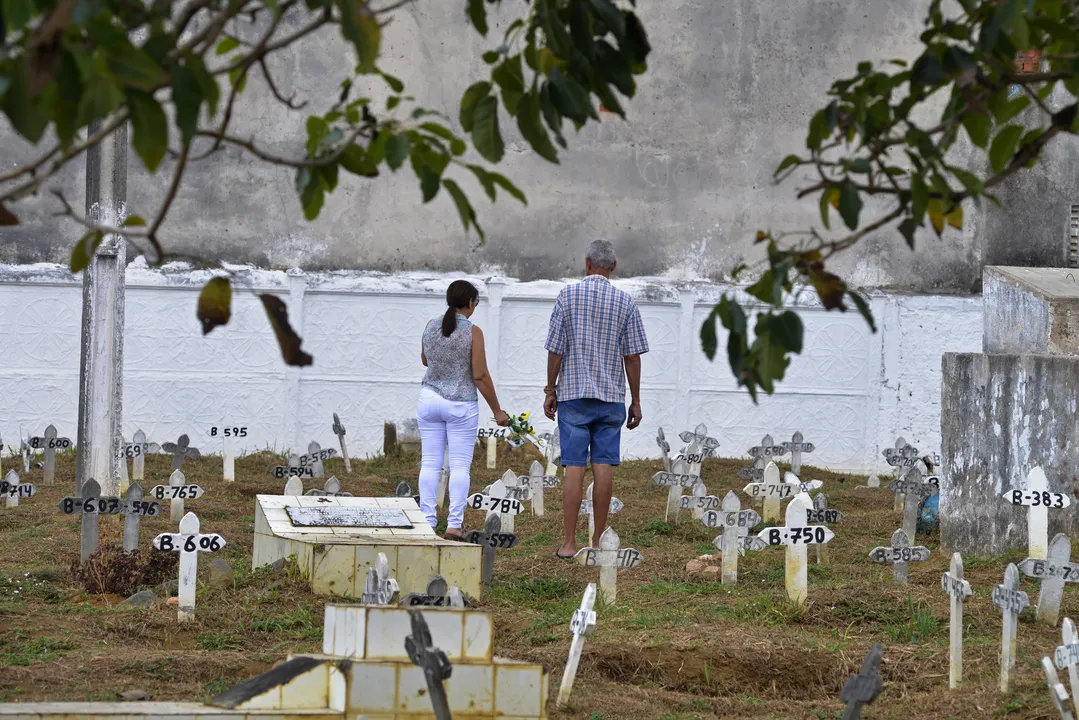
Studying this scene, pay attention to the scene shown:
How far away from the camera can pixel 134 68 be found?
7.78 ft

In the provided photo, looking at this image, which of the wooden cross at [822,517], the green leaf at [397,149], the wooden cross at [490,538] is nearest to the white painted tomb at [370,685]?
the green leaf at [397,149]

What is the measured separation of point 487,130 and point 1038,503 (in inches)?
205

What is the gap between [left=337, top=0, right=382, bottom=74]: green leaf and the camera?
2.53m

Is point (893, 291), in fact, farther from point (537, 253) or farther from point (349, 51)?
point (349, 51)

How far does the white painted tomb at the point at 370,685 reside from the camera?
3.88 m

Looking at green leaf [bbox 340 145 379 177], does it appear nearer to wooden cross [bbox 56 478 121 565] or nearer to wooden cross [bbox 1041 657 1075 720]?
wooden cross [bbox 1041 657 1075 720]

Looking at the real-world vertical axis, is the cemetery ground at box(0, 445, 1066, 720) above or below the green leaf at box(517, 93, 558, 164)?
below

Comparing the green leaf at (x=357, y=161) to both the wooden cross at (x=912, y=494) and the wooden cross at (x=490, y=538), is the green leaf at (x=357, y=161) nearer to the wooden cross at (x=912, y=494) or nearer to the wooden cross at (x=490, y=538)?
the wooden cross at (x=490, y=538)

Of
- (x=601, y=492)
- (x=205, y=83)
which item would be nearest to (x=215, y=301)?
(x=205, y=83)

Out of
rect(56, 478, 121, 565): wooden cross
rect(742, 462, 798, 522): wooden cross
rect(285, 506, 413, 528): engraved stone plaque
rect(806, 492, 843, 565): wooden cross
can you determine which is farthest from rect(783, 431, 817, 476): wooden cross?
rect(56, 478, 121, 565): wooden cross

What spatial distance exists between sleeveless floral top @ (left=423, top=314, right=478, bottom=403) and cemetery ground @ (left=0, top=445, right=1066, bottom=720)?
3.47 feet

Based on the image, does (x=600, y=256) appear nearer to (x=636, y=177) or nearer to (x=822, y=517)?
(x=822, y=517)

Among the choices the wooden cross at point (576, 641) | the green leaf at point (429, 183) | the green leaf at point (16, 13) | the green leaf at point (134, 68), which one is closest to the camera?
the green leaf at point (16, 13)

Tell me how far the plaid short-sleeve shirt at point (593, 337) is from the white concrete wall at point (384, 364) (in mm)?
6580
